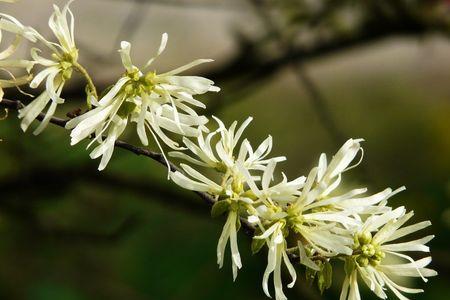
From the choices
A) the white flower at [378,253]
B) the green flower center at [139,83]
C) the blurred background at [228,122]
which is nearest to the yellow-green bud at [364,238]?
the white flower at [378,253]

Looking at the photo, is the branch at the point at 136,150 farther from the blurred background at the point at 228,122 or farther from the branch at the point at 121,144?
the blurred background at the point at 228,122

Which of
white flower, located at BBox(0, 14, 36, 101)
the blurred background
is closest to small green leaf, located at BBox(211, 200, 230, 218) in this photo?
white flower, located at BBox(0, 14, 36, 101)

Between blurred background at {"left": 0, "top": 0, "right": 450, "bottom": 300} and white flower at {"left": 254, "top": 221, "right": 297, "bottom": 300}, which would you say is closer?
white flower at {"left": 254, "top": 221, "right": 297, "bottom": 300}

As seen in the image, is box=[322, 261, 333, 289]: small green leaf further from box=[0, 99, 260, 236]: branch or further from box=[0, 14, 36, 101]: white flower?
box=[0, 14, 36, 101]: white flower

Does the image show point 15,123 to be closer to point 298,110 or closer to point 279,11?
point 279,11

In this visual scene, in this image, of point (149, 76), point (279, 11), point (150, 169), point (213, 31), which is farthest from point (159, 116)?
point (213, 31)

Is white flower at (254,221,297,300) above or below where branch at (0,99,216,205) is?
below
